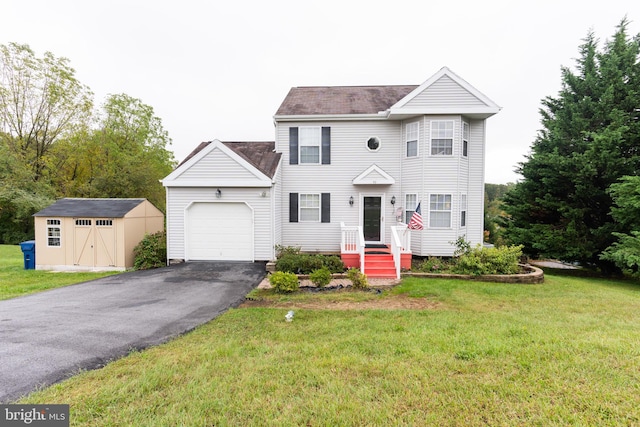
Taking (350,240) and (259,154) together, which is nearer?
(350,240)

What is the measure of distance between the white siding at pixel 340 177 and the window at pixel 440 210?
1523 millimetres

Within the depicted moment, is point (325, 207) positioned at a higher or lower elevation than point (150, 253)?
higher

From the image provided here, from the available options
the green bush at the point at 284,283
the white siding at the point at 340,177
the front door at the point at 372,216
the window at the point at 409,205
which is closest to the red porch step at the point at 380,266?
the front door at the point at 372,216

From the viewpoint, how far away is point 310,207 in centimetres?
1245

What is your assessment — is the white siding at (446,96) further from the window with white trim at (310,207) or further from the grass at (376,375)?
the grass at (376,375)

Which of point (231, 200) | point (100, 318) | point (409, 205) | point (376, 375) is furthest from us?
point (409, 205)

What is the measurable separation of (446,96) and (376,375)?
10.8 meters

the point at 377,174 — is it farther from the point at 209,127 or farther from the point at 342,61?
the point at 209,127

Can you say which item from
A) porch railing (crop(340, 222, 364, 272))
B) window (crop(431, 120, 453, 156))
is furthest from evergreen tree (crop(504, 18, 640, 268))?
porch railing (crop(340, 222, 364, 272))

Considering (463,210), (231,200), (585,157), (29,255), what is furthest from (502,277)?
(29,255)

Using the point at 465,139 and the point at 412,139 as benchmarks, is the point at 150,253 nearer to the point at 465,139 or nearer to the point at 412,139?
the point at 412,139

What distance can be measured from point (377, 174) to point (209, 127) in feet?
77.7

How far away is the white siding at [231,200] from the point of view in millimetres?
10930

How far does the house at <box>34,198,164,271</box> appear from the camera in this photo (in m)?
10.9
